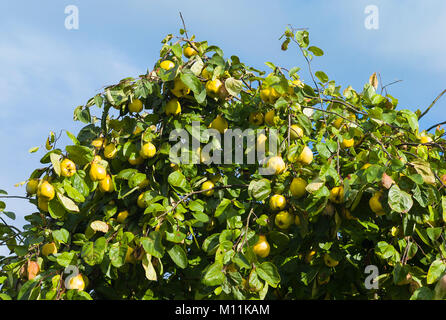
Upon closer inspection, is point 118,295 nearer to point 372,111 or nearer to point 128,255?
point 128,255

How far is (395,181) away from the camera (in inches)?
75.2

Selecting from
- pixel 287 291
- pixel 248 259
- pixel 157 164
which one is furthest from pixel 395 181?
pixel 157 164

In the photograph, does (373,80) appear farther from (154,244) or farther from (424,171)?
(154,244)

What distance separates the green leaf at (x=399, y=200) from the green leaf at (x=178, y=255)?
83cm

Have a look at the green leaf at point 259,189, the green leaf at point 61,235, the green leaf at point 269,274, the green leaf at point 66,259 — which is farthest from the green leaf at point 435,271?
the green leaf at point 61,235

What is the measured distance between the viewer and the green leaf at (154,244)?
1.99 meters

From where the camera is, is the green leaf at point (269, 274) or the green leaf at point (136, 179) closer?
the green leaf at point (269, 274)

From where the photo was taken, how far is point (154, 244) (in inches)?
79.4

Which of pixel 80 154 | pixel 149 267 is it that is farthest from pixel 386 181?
pixel 80 154

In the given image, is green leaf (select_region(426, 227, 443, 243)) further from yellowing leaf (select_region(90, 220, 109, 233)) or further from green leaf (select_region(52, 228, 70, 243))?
green leaf (select_region(52, 228, 70, 243))

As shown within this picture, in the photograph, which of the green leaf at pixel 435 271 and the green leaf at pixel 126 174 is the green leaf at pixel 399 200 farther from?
the green leaf at pixel 126 174

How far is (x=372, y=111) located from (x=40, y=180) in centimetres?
151

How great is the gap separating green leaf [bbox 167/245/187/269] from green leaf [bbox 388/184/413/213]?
2.73 ft
